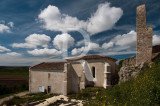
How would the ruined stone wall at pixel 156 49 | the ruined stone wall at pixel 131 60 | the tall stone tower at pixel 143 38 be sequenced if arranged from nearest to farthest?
the tall stone tower at pixel 143 38 → the ruined stone wall at pixel 131 60 → the ruined stone wall at pixel 156 49

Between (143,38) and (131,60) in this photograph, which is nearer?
(143,38)

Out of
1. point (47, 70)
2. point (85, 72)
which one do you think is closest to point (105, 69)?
point (85, 72)

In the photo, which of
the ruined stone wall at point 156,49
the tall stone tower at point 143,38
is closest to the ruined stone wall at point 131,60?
the tall stone tower at point 143,38

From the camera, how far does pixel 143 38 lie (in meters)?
10.3

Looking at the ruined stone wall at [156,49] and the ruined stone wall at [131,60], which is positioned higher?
the ruined stone wall at [156,49]

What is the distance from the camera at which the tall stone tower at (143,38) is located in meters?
10.0

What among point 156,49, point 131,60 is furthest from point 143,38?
point 156,49

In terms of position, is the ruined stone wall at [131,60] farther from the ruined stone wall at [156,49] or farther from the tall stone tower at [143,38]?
the ruined stone wall at [156,49]

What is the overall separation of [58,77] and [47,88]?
323cm

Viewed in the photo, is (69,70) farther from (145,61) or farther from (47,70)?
(145,61)

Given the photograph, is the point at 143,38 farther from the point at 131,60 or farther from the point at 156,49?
the point at 156,49

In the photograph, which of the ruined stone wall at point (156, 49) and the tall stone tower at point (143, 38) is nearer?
the tall stone tower at point (143, 38)

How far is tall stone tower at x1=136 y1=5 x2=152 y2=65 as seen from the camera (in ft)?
32.8

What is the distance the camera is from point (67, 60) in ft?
59.7
